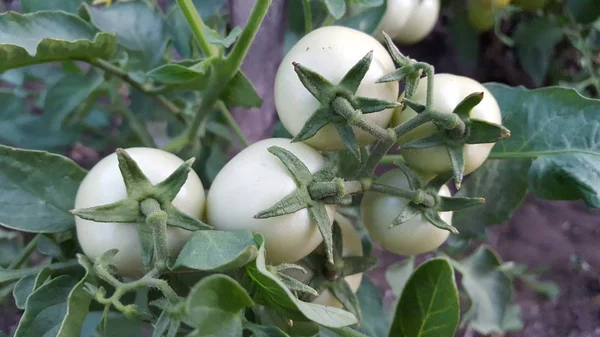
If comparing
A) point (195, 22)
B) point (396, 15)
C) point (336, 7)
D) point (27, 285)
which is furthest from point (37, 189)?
point (396, 15)

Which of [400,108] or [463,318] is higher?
[400,108]

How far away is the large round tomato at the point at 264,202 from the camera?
41 centimetres

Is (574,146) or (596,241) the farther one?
(596,241)

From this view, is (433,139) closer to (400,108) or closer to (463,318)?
(400,108)

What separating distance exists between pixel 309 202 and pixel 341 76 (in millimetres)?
99

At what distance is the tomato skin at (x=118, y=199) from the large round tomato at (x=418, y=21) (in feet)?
1.30

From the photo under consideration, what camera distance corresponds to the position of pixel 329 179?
425 millimetres

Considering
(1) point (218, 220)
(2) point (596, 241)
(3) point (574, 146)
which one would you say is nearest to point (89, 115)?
(1) point (218, 220)

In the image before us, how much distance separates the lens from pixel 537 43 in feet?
3.38

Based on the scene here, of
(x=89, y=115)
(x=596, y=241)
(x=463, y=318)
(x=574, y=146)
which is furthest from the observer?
(x=596, y=241)

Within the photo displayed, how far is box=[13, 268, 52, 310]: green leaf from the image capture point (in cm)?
45

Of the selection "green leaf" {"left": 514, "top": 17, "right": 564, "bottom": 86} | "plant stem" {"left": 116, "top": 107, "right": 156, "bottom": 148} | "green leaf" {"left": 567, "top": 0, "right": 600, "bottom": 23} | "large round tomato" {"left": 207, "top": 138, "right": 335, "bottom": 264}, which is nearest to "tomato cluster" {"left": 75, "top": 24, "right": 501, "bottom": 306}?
"large round tomato" {"left": 207, "top": 138, "right": 335, "bottom": 264}

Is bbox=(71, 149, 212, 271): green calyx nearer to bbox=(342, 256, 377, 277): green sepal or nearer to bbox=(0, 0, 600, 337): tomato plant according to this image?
bbox=(0, 0, 600, 337): tomato plant

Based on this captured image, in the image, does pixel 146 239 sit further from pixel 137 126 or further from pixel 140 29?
pixel 137 126
